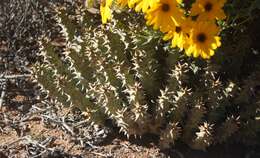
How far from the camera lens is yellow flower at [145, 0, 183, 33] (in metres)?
3.02

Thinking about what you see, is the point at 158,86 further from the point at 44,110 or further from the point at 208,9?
the point at 44,110

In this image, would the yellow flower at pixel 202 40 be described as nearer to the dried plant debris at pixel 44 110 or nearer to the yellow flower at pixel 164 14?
the yellow flower at pixel 164 14

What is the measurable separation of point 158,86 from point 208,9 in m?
0.70

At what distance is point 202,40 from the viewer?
309 cm

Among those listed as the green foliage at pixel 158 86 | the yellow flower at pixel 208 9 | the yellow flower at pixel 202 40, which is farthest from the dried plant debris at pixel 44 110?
the yellow flower at pixel 208 9

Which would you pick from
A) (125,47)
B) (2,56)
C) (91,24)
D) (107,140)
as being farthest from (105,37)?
(2,56)

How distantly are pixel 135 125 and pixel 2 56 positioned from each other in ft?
5.03

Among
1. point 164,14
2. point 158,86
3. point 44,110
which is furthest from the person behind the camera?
point 44,110

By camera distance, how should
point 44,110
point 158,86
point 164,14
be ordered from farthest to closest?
1. point 44,110
2. point 158,86
3. point 164,14

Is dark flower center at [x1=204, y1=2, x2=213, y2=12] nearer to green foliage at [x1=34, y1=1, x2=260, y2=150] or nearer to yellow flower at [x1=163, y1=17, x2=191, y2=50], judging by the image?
yellow flower at [x1=163, y1=17, x2=191, y2=50]

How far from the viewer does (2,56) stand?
4629 millimetres

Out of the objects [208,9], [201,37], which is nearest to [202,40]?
[201,37]

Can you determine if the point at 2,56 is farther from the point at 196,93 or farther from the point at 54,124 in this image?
the point at 196,93

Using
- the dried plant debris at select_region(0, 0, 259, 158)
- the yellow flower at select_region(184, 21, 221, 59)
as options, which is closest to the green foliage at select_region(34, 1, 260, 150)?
the dried plant debris at select_region(0, 0, 259, 158)
